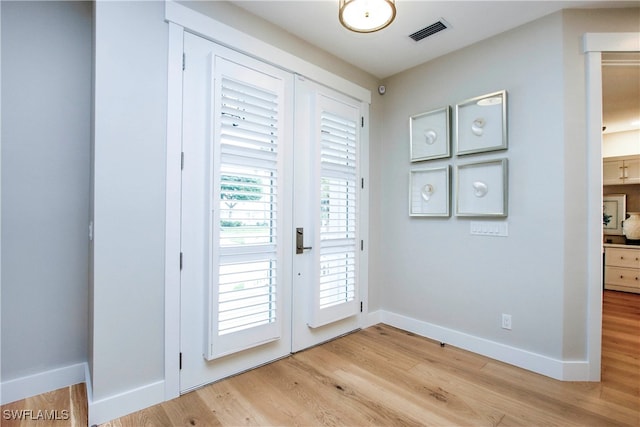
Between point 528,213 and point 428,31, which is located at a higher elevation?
point 428,31

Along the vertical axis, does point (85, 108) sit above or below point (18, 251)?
above

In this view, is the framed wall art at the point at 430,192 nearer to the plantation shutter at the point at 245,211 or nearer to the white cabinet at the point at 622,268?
the plantation shutter at the point at 245,211

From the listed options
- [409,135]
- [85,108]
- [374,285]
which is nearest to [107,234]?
[85,108]

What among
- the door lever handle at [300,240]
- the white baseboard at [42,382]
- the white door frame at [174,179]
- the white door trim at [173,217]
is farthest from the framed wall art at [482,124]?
the white baseboard at [42,382]

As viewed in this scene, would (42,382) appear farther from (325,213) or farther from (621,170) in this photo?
(621,170)

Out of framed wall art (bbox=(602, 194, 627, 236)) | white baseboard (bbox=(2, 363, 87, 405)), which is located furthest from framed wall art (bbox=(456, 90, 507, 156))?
framed wall art (bbox=(602, 194, 627, 236))

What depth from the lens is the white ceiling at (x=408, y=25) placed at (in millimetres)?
2154

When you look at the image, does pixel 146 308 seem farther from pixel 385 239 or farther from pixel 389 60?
pixel 389 60

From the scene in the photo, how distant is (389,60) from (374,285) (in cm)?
238

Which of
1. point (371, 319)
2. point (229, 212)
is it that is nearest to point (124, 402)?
point (229, 212)

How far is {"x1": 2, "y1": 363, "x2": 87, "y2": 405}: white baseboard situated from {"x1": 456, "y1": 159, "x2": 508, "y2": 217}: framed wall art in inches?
128

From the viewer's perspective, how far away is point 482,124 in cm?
255

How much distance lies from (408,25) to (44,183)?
115 inches

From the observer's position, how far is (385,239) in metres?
3.35
